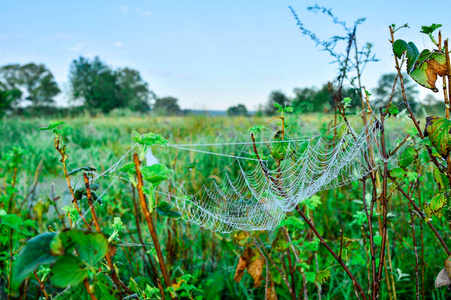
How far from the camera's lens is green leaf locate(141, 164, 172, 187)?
2.14 feet

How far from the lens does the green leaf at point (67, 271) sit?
582 millimetres

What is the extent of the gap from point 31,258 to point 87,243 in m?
0.09

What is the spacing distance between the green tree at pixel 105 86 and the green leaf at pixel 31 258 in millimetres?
41464

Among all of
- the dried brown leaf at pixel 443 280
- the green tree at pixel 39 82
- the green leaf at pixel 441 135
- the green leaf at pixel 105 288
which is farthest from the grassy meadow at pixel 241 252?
the green tree at pixel 39 82

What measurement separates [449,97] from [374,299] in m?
0.80

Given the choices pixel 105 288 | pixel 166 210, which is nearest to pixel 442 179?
pixel 166 210

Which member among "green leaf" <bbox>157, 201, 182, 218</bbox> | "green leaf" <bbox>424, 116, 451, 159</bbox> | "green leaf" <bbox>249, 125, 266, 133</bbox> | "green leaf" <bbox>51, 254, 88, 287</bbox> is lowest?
"green leaf" <bbox>51, 254, 88, 287</bbox>

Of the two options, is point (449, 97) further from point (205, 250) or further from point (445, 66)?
point (205, 250)

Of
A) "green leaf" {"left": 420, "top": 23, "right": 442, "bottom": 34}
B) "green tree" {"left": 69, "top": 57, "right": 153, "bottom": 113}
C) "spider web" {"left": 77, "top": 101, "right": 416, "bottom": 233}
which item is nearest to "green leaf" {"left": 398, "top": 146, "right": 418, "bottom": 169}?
"spider web" {"left": 77, "top": 101, "right": 416, "bottom": 233}

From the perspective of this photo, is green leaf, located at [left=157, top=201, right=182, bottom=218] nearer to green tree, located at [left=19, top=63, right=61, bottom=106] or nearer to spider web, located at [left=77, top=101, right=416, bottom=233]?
spider web, located at [left=77, top=101, right=416, bottom=233]

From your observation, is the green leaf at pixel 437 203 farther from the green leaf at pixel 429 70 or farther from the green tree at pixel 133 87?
the green tree at pixel 133 87

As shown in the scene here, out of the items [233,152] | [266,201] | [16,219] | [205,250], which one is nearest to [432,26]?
[266,201]

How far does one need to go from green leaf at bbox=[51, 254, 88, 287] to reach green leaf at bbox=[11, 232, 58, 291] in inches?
1.0

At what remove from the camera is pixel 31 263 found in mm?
562
